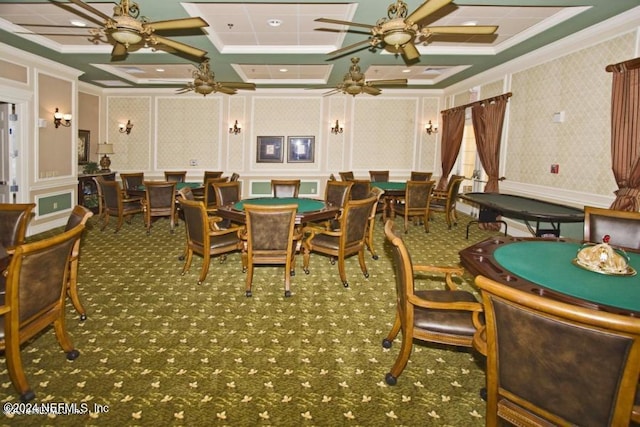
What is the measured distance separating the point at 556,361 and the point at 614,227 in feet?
8.27

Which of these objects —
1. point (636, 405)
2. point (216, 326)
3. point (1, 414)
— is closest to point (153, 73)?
point (216, 326)

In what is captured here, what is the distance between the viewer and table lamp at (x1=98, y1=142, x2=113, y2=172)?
9.68 metres

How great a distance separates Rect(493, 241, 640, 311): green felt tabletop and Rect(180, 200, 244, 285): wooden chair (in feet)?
9.05

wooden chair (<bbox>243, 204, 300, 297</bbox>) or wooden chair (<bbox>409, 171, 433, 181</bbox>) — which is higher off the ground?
wooden chair (<bbox>409, 171, 433, 181</bbox>)

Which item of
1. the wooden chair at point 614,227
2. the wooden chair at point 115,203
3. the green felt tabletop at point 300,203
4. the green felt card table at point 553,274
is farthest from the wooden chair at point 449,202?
the wooden chair at point 115,203

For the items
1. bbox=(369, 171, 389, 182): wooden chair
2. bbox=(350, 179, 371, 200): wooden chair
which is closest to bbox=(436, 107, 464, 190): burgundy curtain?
bbox=(369, 171, 389, 182): wooden chair

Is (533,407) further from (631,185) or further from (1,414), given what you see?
(631,185)

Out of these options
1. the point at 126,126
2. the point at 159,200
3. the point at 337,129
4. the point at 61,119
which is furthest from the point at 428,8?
the point at 126,126

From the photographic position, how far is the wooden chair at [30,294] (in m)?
2.06

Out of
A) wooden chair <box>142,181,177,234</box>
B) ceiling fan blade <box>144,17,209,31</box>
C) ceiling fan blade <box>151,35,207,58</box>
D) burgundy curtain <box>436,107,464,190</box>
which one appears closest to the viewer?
ceiling fan blade <box>144,17,209,31</box>

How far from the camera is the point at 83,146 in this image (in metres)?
9.58

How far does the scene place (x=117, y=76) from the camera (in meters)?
8.91

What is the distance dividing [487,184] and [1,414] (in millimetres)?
7705

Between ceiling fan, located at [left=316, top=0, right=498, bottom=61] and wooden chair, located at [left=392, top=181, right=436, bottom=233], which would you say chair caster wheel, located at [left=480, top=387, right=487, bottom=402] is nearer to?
ceiling fan, located at [left=316, top=0, right=498, bottom=61]
